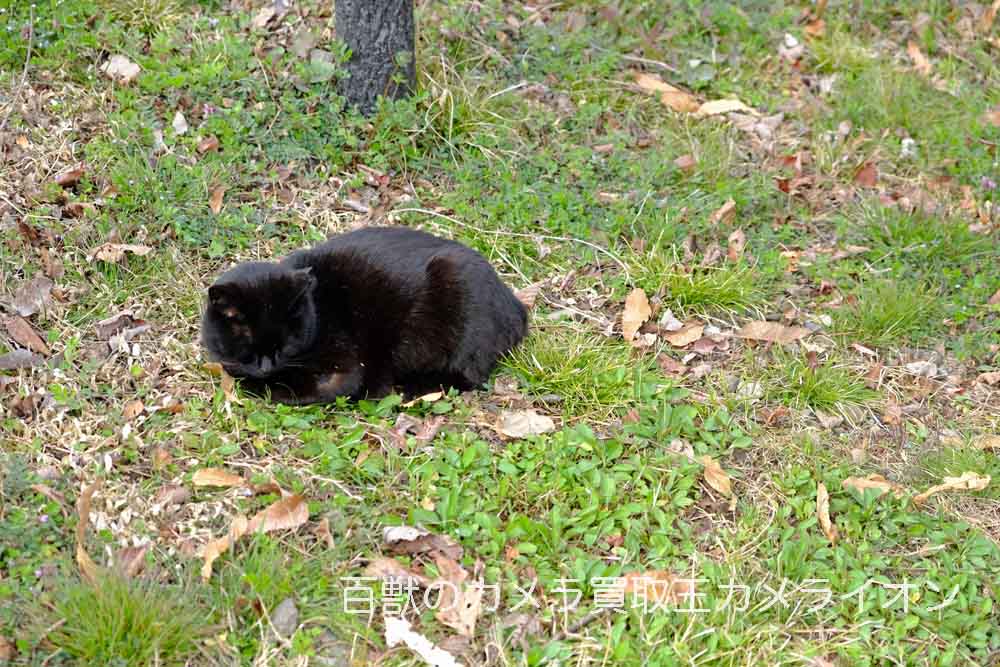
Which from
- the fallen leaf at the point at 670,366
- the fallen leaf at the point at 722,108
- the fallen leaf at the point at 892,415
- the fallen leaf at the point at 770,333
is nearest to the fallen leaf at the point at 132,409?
the fallen leaf at the point at 670,366

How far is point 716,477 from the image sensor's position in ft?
13.0

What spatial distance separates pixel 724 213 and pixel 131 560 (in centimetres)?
361

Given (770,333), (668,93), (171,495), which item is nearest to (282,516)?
(171,495)

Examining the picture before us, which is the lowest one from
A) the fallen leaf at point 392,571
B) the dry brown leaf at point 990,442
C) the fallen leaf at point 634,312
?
the dry brown leaf at point 990,442

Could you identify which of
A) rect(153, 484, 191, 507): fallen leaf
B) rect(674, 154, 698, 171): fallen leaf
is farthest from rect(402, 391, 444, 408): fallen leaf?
rect(674, 154, 698, 171): fallen leaf

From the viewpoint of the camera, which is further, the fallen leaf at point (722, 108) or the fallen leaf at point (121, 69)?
the fallen leaf at point (722, 108)

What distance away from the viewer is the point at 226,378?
414 cm

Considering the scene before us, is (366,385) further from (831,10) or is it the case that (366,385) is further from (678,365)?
(831,10)

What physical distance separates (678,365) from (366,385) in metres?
1.48

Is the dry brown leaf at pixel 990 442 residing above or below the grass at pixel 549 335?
below

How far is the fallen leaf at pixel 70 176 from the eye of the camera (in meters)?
4.86

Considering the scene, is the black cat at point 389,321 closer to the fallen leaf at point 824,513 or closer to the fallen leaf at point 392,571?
the fallen leaf at point 392,571

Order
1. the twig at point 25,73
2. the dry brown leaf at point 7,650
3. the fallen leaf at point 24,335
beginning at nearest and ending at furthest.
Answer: the dry brown leaf at point 7,650 < the fallen leaf at point 24,335 < the twig at point 25,73

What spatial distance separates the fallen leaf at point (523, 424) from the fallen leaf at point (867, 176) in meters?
2.93
